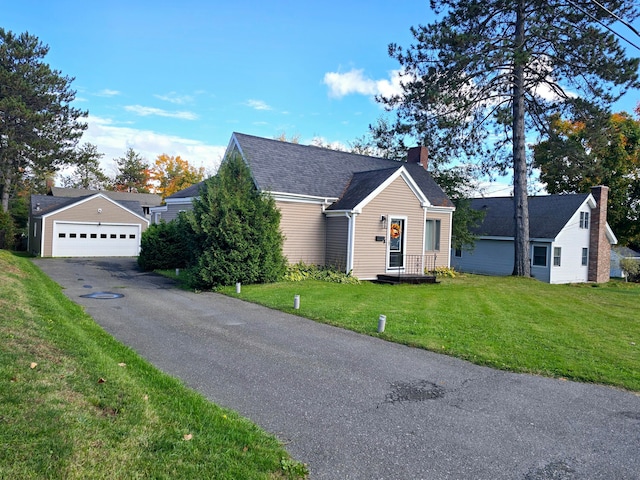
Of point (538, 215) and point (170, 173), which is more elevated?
point (170, 173)

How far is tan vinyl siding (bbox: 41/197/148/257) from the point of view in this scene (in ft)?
91.2

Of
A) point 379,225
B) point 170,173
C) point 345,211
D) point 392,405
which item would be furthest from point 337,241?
point 170,173

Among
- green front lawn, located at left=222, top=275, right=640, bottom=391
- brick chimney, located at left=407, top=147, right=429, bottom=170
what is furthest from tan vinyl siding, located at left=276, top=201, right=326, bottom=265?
brick chimney, located at left=407, top=147, right=429, bottom=170

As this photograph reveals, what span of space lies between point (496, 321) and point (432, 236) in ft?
35.4

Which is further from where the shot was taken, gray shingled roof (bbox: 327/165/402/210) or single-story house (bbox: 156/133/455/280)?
gray shingled roof (bbox: 327/165/402/210)

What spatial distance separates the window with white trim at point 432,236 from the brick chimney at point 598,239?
14.2 m

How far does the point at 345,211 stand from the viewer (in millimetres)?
17031

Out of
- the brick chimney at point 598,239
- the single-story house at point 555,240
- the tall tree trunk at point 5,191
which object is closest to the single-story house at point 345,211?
the single-story house at point 555,240

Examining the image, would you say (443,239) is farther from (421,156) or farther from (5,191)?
(5,191)

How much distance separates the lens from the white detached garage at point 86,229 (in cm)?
2800

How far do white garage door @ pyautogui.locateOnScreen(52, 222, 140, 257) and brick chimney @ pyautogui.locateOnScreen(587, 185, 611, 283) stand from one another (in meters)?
30.4

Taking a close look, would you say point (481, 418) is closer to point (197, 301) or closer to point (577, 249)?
point (197, 301)

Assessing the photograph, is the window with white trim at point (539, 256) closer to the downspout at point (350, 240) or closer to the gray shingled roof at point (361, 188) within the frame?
the gray shingled roof at point (361, 188)

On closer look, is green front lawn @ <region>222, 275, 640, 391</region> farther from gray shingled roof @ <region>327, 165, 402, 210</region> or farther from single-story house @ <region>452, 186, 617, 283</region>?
single-story house @ <region>452, 186, 617, 283</region>
